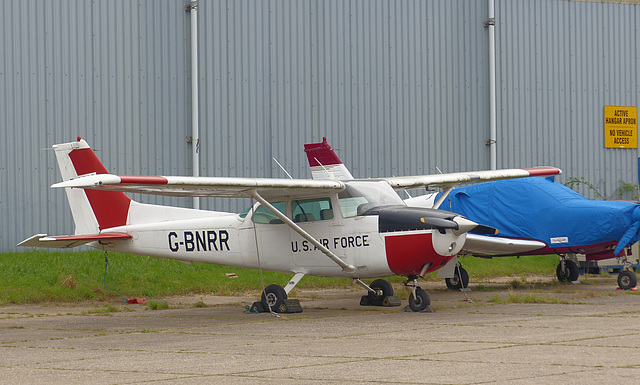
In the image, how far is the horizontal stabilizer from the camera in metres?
12.2

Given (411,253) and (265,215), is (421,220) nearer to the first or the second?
(411,253)

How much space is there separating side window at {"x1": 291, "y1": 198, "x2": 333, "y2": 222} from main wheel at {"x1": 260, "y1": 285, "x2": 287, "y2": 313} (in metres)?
1.10

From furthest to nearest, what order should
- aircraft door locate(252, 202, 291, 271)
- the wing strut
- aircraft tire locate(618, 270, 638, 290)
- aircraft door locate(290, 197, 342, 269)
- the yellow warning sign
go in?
the yellow warning sign, aircraft tire locate(618, 270, 638, 290), aircraft door locate(252, 202, 291, 271), aircraft door locate(290, 197, 342, 269), the wing strut

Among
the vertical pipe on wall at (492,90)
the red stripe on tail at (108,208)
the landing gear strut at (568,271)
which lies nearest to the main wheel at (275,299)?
the red stripe on tail at (108,208)

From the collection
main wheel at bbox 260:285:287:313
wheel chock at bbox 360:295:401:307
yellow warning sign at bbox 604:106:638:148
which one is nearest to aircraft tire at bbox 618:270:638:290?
wheel chock at bbox 360:295:401:307

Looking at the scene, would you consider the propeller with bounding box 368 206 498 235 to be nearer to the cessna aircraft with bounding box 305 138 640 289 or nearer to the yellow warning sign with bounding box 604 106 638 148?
the cessna aircraft with bounding box 305 138 640 289

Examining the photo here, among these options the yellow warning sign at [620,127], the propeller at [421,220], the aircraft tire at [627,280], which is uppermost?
the yellow warning sign at [620,127]

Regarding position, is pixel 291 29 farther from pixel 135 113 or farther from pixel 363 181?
pixel 363 181

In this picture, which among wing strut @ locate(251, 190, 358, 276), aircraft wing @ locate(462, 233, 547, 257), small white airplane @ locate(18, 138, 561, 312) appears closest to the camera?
small white airplane @ locate(18, 138, 561, 312)

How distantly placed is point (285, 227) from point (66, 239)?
10.7ft

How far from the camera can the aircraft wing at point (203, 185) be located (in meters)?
9.86

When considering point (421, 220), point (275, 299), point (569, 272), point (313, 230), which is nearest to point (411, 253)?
point (421, 220)

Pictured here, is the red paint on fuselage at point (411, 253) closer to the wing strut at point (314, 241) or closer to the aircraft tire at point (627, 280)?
the wing strut at point (314, 241)

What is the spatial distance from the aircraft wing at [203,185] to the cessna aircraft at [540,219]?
3.07 metres
